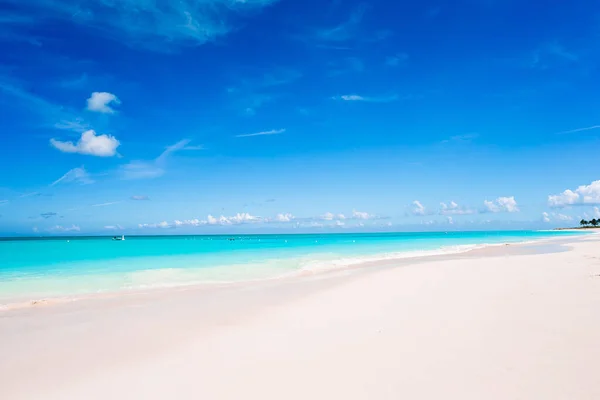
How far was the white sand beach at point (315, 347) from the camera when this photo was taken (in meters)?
4.36

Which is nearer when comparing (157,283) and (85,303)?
(85,303)

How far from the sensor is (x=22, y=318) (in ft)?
27.3

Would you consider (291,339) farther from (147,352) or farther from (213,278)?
(213,278)

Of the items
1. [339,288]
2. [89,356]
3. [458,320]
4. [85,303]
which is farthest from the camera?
[339,288]

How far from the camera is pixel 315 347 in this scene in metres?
5.75

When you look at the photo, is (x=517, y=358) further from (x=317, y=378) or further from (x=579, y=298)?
(x=579, y=298)

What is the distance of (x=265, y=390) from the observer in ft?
14.1

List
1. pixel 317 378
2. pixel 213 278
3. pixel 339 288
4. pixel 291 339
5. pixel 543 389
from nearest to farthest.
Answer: pixel 543 389 < pixel 317 378 < pixel 291 339 < pixel 339 288 < pixel 213 278

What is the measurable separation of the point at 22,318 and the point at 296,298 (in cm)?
650

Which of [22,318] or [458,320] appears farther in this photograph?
[22,318]

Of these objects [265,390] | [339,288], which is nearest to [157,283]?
[339,288]

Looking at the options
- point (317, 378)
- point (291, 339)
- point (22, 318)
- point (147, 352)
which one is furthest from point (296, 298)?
point (22, 318)

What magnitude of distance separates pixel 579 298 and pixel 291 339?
7.16 m

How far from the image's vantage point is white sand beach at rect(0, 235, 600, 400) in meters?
4.36
